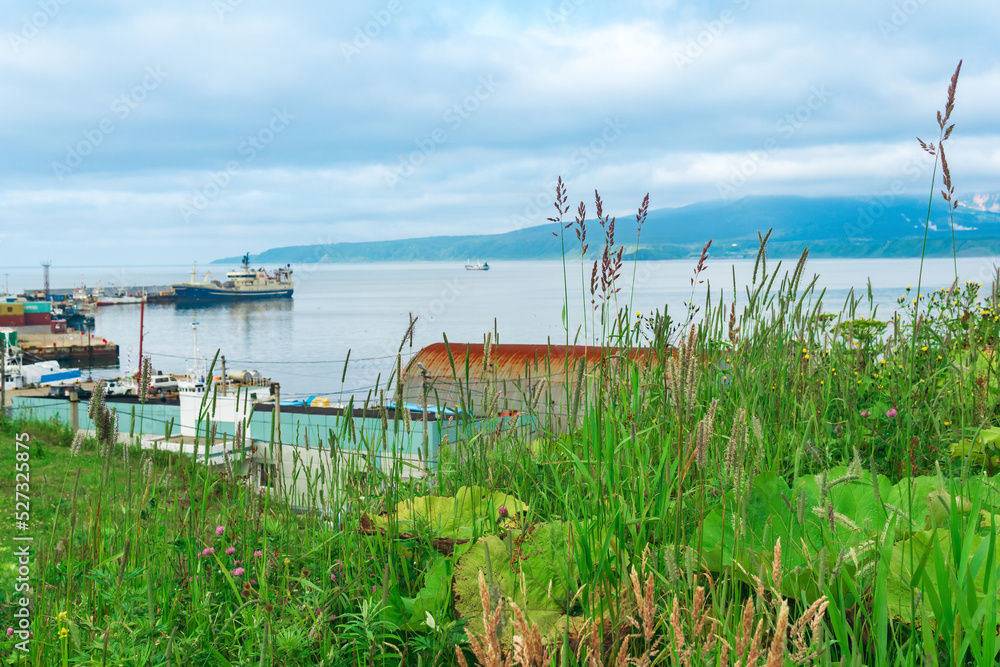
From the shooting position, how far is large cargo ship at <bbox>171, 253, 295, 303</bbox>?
123688mm

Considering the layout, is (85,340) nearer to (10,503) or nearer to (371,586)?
(10,503)

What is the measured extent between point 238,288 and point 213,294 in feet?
16.5

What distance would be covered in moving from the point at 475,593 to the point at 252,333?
282 ft

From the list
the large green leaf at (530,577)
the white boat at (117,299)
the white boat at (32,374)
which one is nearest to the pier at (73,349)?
the white boat at (32,374)

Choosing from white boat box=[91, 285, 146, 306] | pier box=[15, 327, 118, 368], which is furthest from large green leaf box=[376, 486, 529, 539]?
white boat box=[91, 285, 146, 306]

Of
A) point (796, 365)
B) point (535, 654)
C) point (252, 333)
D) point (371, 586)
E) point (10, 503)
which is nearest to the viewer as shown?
point (535, 654)

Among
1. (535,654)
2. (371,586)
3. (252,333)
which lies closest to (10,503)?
(371,586)

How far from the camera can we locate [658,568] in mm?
1562

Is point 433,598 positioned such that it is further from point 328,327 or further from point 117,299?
point 117,299

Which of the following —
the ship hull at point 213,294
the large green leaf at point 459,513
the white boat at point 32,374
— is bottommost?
the white boat at point 32,374

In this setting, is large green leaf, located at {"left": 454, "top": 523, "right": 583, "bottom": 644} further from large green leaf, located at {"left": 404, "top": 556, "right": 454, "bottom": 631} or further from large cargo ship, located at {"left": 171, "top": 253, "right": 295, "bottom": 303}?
large cargo ship, located at {"left": 171, "top": 253, "right": 295, "bottom": 303}

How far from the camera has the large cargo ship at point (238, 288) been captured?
124 metres

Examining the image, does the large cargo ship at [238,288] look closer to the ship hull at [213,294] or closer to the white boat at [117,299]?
the ship hull at [213,294]

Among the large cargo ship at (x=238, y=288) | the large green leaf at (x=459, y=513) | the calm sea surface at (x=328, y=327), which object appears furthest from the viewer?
the large cargo ship at (x=238, y=288)
